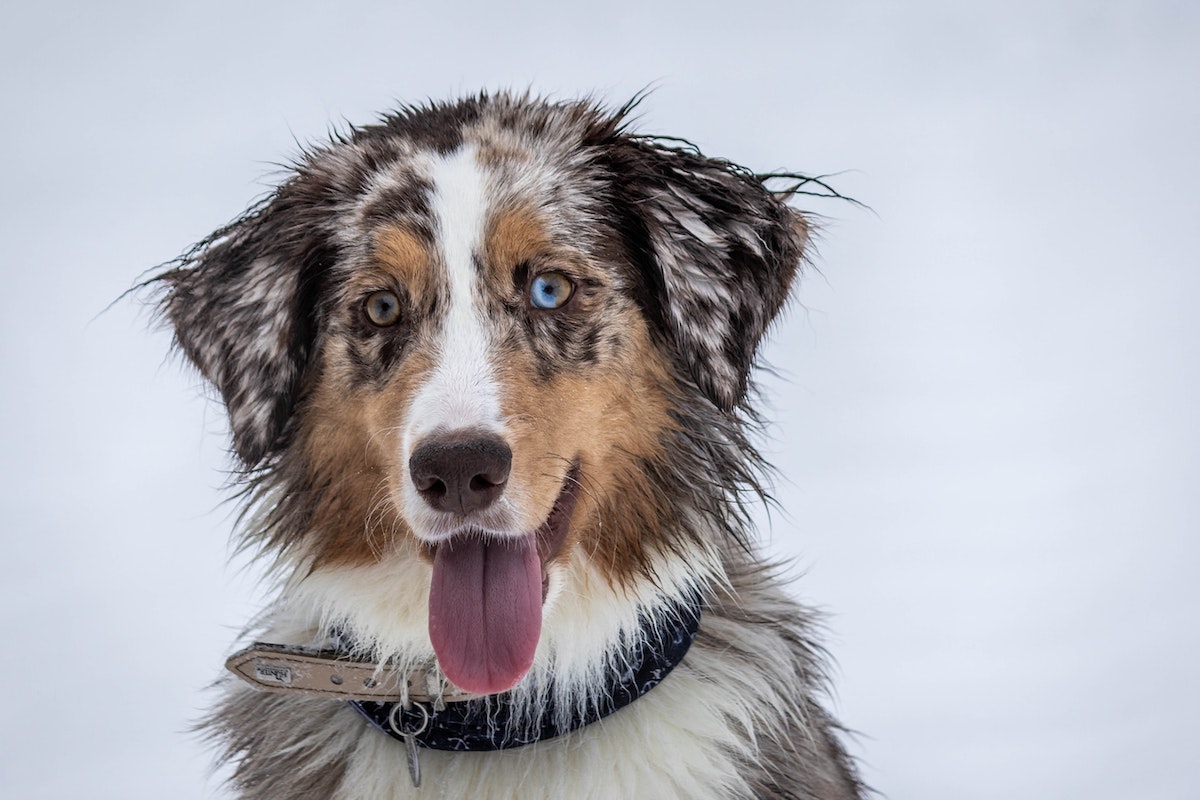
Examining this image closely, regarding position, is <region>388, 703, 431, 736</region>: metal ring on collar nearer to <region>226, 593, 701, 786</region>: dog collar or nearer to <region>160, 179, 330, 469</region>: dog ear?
<region>226, 593, 701, 786</region>: dog collar

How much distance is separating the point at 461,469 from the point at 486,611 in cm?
51

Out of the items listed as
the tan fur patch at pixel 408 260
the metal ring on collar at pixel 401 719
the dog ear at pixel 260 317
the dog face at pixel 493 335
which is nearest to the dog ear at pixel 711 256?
the dog face at pixel 493 335

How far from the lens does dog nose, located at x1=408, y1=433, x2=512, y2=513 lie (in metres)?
3.41

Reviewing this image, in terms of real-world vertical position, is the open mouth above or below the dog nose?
below

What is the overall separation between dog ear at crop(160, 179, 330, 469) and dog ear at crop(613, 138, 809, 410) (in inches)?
43.0

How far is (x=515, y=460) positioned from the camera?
350 cm

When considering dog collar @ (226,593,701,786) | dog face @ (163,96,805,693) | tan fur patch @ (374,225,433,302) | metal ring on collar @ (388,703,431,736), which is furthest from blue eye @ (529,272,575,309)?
metal ring on collar @ (388,703,431,736)

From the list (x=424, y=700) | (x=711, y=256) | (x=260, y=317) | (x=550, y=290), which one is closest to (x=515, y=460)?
(x=550, y=290)

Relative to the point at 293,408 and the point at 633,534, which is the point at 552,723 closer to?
the point at 633,534

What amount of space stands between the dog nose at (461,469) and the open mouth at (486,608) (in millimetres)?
236

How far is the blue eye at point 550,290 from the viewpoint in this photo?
13.0 ft

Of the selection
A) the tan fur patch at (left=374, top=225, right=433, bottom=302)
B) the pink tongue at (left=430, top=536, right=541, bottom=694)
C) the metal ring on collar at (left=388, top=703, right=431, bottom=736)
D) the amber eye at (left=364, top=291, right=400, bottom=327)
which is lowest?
the metal ring on collar at (left=388, top=703, right=431, bottom=736)

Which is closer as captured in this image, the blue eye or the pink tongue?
the pink tongue

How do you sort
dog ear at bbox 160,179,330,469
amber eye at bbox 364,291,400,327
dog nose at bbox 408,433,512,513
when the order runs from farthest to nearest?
dog ear at bbox 160,179,330,469
amber eye at bbox 364,291,400,327
dog nose at bbox 408,433,512,513
